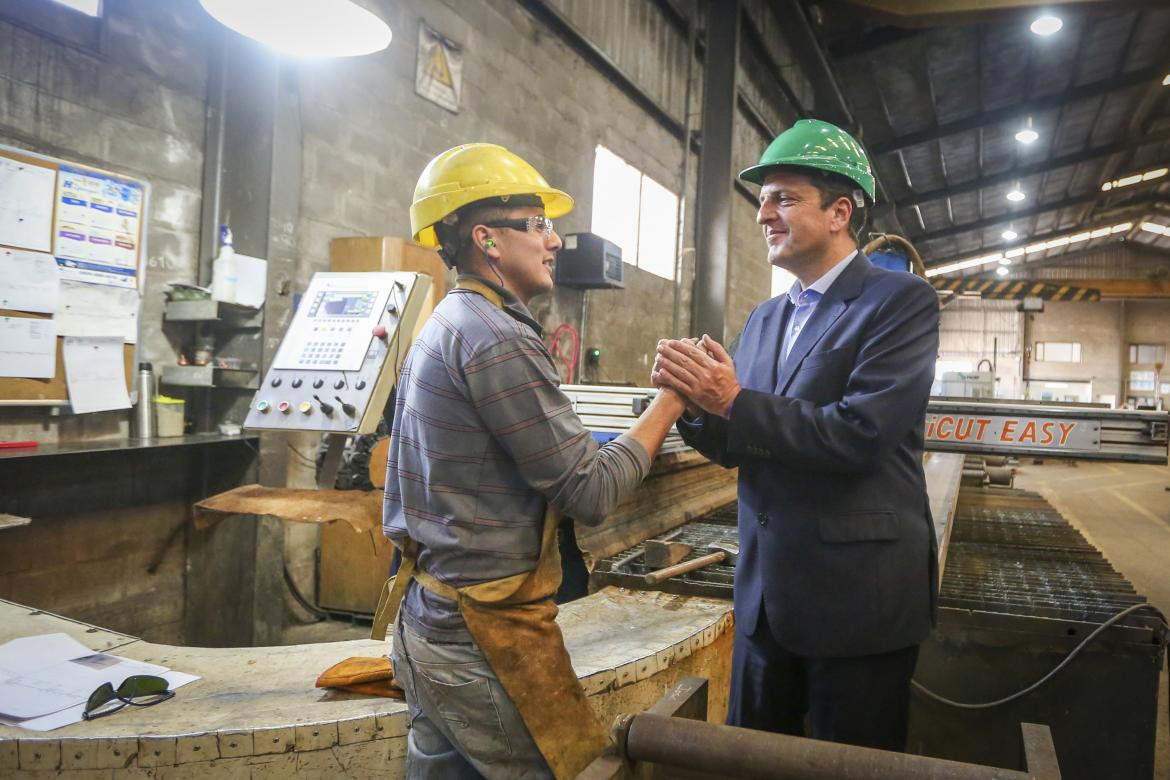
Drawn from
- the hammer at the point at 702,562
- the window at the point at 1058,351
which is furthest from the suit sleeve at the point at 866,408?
the window at the point at 1058,351

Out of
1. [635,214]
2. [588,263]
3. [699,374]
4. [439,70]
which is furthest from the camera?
[635,214]

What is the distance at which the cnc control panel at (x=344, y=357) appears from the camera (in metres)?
3.05

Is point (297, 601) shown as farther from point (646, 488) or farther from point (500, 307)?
point (500, 307)

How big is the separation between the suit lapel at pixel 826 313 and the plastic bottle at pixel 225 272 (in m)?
2.85

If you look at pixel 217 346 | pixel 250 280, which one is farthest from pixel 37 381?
pixel 250 280

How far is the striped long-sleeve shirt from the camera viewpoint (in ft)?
3.86

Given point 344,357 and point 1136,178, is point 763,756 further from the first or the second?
point 1136,178

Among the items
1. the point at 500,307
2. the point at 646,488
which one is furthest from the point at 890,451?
the point at 646,488

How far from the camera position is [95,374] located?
3.18 meters

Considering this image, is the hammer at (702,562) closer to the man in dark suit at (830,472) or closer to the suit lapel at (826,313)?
the man in dark suit at (830,472)

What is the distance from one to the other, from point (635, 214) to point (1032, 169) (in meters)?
11.3

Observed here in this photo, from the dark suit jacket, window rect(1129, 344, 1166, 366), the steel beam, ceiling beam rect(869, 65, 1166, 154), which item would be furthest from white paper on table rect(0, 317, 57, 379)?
window rect(1129, 344, 1166, 366)

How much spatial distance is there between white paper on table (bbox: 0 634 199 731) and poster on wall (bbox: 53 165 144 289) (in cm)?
175

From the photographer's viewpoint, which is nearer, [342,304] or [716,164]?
[342,304]
